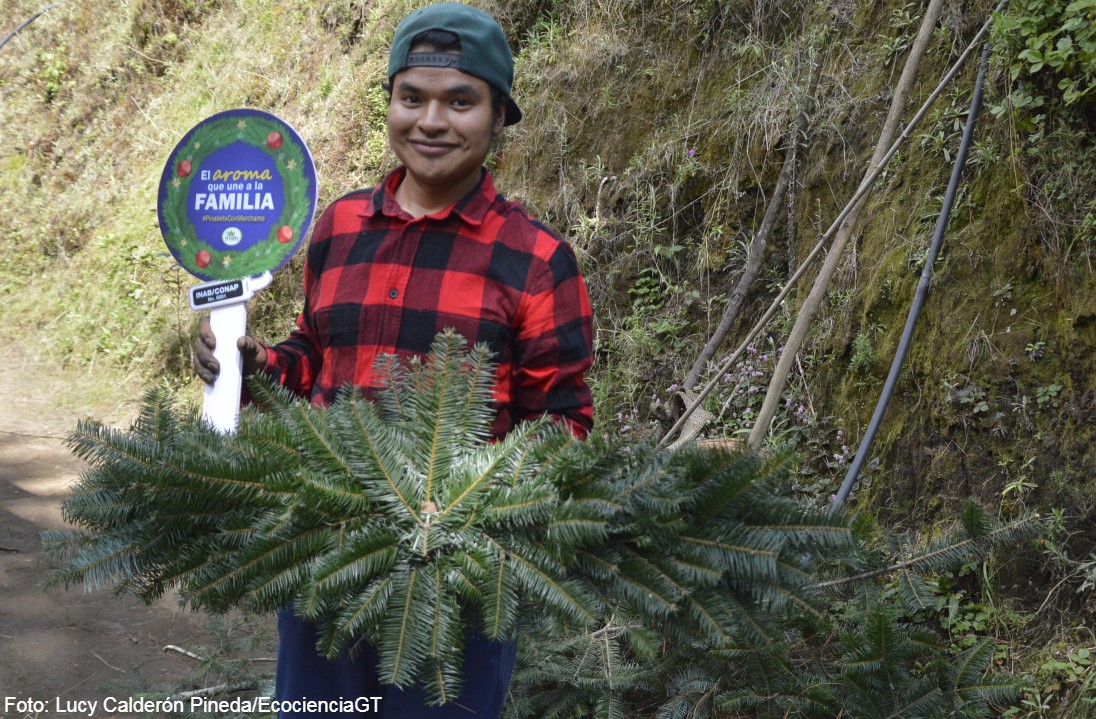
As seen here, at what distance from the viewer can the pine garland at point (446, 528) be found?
1388mm

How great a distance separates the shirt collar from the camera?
75.9 inches

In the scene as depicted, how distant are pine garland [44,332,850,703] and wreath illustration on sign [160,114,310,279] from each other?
876 millimetres

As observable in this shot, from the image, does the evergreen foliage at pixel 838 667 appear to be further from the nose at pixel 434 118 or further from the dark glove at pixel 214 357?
the nose at pixel 434 118

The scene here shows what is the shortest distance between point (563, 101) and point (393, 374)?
398cm

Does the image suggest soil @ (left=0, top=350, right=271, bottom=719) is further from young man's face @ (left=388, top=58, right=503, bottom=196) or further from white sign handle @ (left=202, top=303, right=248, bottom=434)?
young man's face @ (left=388, top=58, right=503, bottom=196)

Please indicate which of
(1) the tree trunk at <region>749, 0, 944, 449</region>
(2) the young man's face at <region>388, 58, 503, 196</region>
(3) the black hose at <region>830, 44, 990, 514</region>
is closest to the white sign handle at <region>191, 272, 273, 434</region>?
(2) the young man's face at <region>388, 58, 503, 196</region>

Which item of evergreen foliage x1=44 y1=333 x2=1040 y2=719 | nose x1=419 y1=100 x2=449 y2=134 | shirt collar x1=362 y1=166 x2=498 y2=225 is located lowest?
evergreen foliage x1=44 y1=333 x2=1040 y2=719

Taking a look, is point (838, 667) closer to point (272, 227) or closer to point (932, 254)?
point (932, 254)

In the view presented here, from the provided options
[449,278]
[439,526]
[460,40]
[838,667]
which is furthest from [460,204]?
[838,667]

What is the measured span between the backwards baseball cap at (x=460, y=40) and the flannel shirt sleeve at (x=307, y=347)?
387mm

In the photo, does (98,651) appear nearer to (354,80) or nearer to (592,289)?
(592,289)

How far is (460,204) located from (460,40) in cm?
32

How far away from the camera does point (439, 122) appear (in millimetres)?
1869

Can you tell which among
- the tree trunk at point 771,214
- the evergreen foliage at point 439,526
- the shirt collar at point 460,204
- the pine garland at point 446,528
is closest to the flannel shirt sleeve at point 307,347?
the shirt collar at point 460,204
